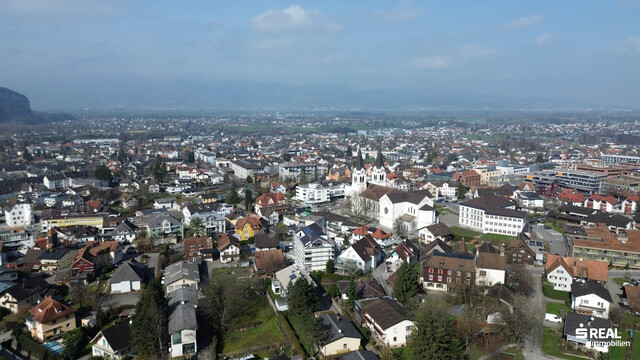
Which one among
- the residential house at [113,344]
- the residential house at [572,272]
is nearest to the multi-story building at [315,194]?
the residential house at [572,272]

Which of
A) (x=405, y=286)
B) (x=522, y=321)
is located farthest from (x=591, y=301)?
(x=405, y=286)

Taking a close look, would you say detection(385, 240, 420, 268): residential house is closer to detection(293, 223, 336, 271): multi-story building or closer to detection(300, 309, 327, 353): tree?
detection(293, 223, 336, 271): multi-story building

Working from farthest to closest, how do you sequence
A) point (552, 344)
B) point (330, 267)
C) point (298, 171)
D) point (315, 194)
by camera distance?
point (298, 171) → point (315, 194) → point (330, 267) → point (552, 344)

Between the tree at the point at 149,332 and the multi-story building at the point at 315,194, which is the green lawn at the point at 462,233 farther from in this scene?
the tree at the point at 149,332

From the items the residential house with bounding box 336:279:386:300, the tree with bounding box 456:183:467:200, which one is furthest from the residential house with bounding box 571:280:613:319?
the tree with bounding box 456:183:467:200

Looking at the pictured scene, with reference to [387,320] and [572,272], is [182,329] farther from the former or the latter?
[572,272]

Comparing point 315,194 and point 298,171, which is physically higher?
point 298,171
